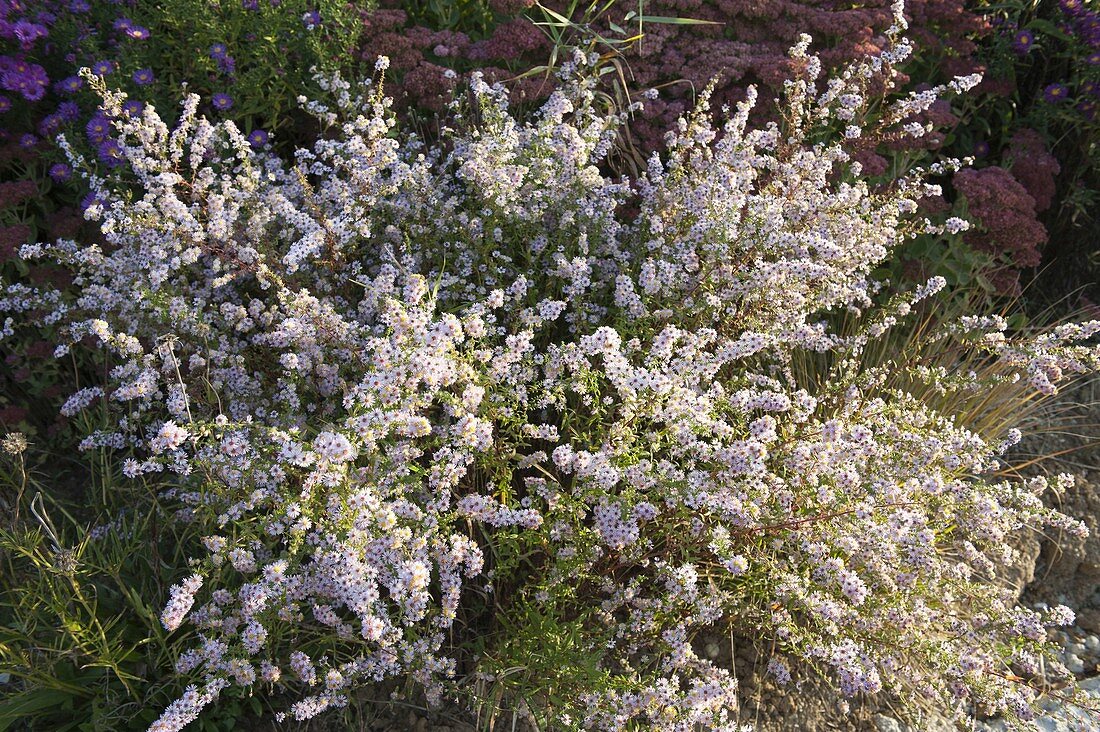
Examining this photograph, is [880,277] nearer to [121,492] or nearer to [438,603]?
[438,603]

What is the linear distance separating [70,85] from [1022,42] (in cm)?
507

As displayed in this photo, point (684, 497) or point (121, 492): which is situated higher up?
point (684, 497)

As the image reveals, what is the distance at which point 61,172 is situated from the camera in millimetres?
3920

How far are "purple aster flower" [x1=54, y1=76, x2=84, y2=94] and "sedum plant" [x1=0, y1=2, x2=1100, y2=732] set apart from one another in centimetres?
68

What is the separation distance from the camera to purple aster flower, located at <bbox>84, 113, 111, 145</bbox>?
3906mm

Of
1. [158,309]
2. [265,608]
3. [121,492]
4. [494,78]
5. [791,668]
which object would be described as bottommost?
[121,492]

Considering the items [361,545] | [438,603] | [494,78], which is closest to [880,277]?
[494,78]

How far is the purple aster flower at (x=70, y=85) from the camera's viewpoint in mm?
3877

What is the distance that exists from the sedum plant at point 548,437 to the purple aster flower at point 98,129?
0.54 metres

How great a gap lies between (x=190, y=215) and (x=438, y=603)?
66.7 inches

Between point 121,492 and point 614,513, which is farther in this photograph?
point 121,492

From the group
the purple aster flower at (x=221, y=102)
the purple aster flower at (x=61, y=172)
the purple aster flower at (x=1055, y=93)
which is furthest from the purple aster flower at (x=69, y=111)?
the purple aster flower at (x=1055, y=93)

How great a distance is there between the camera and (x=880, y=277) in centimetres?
445

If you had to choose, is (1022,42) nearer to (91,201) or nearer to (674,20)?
(674,20)
